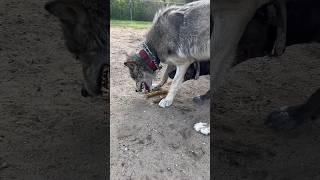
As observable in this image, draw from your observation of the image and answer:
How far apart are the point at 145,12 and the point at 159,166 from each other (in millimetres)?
3122

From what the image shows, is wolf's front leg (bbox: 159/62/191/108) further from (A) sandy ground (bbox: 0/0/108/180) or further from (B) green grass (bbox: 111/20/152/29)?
(B) green grass (bbox: 111/20/152/29)

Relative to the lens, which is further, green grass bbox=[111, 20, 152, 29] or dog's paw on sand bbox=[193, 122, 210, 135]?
green grass bbox=[111, 20, 152, 29]

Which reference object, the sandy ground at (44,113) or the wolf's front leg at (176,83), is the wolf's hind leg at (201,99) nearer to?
the wolf's front leg at (176,83)

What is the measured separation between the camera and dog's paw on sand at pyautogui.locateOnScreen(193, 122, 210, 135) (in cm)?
215

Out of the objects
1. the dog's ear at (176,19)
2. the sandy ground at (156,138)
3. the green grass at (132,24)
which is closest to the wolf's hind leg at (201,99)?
the sandy ground at (156,138)

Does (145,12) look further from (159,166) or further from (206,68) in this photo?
(159,166)

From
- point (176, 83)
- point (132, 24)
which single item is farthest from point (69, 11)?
point (132, 24)

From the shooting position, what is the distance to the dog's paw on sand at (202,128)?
7.05ft

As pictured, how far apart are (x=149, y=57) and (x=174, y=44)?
0.17 meters

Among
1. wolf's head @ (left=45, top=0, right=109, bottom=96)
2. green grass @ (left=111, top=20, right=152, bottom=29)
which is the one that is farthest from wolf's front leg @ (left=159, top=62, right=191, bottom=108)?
green grass @ (left=111, top=20, right=152, bottom=29)

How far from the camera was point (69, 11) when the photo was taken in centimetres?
190

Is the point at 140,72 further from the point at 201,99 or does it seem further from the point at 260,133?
the point at 260,133

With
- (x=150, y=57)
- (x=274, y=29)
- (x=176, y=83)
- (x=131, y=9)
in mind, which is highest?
(x=131, y=9)

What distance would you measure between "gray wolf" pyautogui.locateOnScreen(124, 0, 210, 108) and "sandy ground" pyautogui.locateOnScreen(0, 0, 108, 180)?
38 cm
